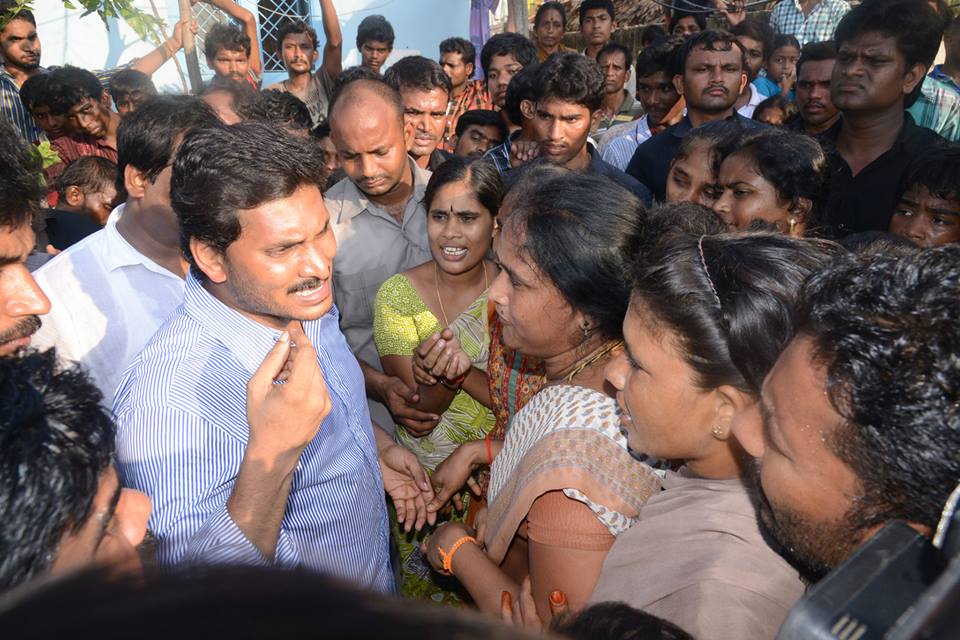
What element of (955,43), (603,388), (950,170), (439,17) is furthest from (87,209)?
(439,17)

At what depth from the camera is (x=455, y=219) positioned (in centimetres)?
316

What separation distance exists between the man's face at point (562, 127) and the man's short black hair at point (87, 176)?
2.99 meters

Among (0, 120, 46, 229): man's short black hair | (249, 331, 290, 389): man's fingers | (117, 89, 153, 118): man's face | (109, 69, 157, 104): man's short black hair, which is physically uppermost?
(0, 120, 46, 229): man's short black hair

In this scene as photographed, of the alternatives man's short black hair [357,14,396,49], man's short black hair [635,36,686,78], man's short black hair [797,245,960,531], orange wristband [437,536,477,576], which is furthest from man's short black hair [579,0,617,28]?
man's short black hair [797,245,960,531]

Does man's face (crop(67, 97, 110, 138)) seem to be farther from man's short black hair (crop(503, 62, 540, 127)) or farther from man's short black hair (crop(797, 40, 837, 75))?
man's short black hair (crop(797, 40, 837, 75))

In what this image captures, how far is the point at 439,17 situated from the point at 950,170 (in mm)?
9192

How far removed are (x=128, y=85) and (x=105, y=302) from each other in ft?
17.2

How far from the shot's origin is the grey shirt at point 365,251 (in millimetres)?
3469

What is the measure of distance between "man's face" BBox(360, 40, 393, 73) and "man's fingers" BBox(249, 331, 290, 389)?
651 centimetres

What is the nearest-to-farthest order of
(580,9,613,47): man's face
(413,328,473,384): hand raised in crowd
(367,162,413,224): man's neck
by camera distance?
(413,328,473,384): hand raised in crowd < (367,162,413,224): man's neck < (580,9,613,47): man's face

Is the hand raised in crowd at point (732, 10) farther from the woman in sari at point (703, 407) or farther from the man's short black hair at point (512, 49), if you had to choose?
the woman in sari at point (703, 407)

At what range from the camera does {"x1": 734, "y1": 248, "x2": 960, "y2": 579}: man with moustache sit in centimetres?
94

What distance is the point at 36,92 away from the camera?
213 inches

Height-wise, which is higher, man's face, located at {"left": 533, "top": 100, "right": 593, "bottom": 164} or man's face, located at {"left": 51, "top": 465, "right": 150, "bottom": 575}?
man's face, located at {"left": 51, "top": 465, "right": 150, "bottom": 575}
